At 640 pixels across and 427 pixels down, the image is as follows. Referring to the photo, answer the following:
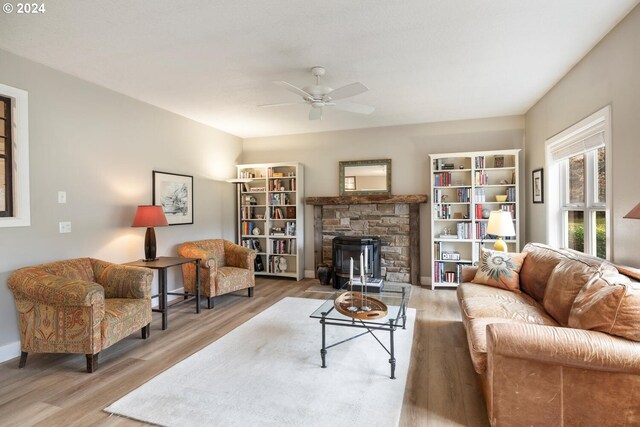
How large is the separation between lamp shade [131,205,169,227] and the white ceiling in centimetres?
141

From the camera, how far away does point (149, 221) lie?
3732 millimetres

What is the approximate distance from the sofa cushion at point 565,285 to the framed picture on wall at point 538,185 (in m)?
1.93

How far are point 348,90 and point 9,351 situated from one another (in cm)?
383

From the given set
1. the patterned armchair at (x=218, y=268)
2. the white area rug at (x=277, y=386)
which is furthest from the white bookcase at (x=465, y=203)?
the patterned armchair at (x=218, y=268)

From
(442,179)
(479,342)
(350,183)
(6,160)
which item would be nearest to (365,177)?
(350,183)

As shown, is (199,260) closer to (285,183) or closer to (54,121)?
(54,121)

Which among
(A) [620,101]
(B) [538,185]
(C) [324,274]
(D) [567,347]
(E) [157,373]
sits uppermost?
(A) [620,101]

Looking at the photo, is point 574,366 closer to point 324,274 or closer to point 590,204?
point 590,204

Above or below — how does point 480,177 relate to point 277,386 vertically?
above

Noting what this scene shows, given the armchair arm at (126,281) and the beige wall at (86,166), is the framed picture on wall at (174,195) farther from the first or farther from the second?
the armchair arm at (126,281)

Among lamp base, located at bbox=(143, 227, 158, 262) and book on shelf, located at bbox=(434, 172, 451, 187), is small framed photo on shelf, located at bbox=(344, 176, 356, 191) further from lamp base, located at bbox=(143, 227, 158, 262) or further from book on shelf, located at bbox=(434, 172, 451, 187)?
lamp base, located at bbox=(143, 227, 158, 262)

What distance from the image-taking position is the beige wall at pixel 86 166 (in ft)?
9.59

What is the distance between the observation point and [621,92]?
2.49m

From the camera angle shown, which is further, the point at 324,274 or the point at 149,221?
the point at 324,274
